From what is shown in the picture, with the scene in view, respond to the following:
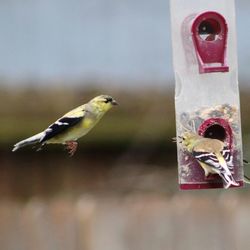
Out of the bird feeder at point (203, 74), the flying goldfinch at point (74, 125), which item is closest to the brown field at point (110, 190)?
the bird feeder at point (203, 74)

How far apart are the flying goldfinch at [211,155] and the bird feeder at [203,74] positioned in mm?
25

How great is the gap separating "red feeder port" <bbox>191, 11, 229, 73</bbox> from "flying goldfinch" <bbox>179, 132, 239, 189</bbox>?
13cm

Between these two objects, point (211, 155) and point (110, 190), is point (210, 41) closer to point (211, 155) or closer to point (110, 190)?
point (211, 155)

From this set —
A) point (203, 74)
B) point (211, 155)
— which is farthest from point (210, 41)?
point (211, 155)

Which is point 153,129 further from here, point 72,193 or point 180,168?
point 180,168

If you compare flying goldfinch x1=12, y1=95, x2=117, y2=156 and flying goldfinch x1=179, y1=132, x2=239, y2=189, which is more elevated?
flying goldfinch x1=12, y1=95, x2=117, y2=156

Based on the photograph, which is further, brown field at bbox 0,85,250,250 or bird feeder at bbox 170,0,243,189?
brown field at bbox 0,85,250,250

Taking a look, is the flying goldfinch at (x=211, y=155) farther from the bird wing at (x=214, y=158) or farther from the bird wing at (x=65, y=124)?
the bird wing at (x=65, y=124)

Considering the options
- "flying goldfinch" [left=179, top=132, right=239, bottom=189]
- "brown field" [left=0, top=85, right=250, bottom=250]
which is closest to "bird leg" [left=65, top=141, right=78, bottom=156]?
"flying goldfinch" [left=179, top=132, right=239, bottom=189]

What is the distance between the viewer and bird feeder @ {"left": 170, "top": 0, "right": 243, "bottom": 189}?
1926mm

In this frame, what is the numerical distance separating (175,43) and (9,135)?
2.28 meters

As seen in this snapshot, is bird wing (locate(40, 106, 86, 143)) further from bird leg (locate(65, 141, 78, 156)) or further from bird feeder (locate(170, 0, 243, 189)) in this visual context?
bird feeder (locate(170, 0, 243, 189))

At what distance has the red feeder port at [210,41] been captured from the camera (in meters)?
1.92

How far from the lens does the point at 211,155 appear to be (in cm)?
187
